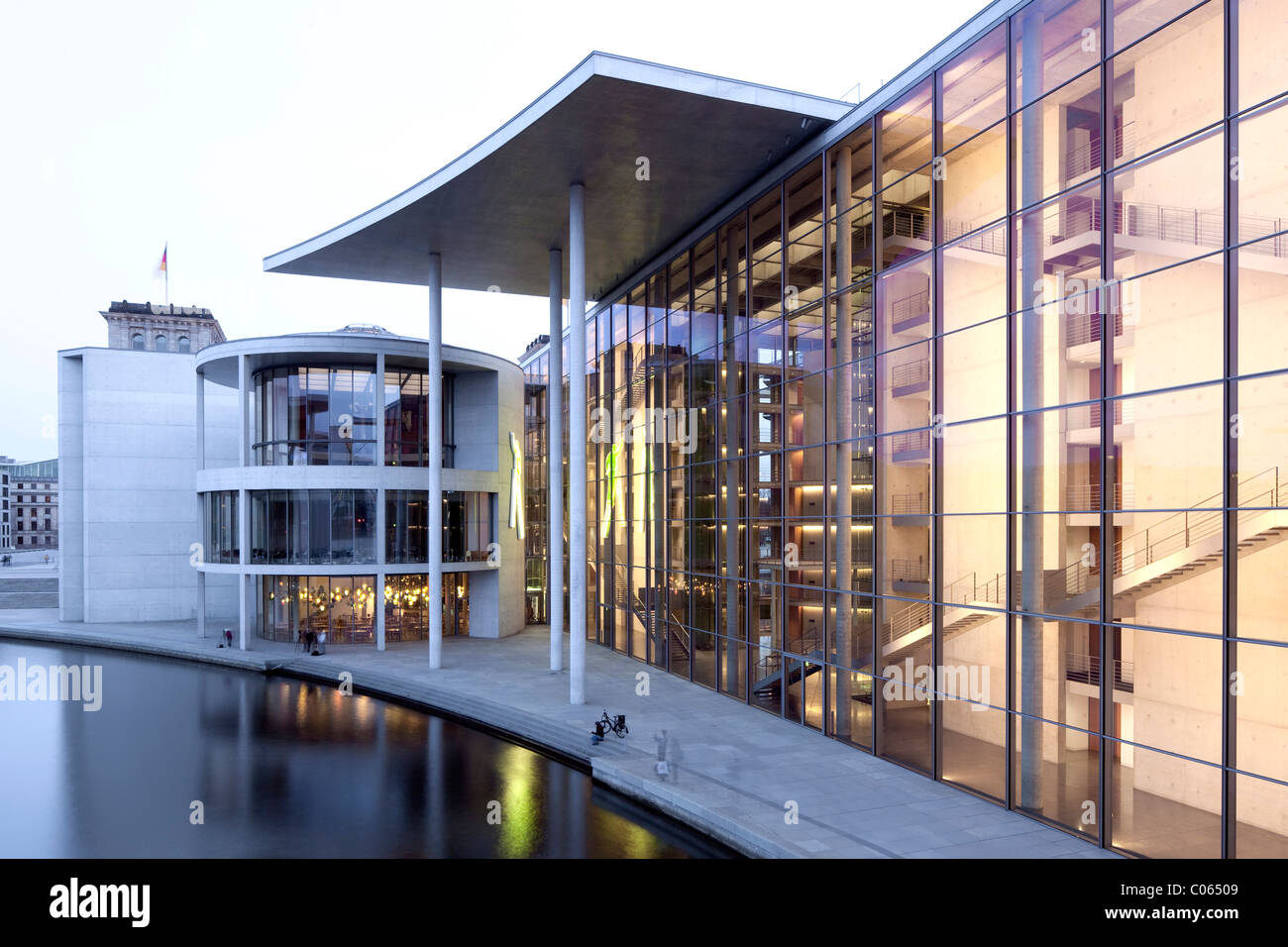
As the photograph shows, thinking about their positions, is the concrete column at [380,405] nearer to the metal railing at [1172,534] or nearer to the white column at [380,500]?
the white column at [380,500]

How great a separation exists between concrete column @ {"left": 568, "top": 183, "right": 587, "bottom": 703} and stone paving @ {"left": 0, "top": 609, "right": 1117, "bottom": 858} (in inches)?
91.6

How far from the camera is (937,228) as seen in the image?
58.8 ft

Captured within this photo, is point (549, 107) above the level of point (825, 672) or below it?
above

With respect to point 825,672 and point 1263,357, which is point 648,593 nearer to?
point 825,672

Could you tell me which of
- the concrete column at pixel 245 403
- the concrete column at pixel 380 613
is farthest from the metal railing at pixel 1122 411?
the concrete column at pixel 245 403

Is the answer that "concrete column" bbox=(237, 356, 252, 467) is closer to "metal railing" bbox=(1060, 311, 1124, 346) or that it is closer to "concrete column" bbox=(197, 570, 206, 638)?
"concrete column" bbox=(197, 570, 206, 638)

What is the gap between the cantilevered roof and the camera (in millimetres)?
20703

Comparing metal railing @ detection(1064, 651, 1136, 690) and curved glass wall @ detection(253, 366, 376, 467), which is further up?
curved glass wall @ detection(253, 366, 376, 467)

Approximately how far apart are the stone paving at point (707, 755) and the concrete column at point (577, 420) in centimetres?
233

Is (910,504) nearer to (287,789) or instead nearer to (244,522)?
(287,789)

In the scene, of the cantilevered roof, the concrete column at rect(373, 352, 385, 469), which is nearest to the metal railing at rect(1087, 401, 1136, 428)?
the cantilevered roof

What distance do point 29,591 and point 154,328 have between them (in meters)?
29.4

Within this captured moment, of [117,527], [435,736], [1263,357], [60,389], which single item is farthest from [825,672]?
[60,389]

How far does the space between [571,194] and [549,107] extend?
178 inches
